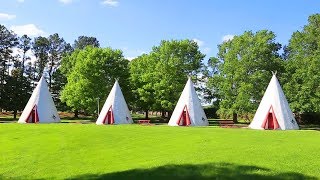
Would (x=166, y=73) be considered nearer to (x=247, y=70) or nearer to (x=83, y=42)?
(x=247, y=70)

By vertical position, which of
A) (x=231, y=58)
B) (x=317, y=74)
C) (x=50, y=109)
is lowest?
(x=50, y=109)

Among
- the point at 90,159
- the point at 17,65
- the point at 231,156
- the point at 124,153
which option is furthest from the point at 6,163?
the point at 17,65

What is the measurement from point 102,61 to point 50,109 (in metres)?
14.3

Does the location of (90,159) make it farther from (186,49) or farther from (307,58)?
(186,49)

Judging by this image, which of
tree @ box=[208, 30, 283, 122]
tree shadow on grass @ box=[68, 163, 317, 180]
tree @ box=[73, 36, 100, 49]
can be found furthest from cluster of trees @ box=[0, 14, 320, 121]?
tree shadow on grass @ box=[68, 163, 317, 180]

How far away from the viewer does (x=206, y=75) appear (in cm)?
5762

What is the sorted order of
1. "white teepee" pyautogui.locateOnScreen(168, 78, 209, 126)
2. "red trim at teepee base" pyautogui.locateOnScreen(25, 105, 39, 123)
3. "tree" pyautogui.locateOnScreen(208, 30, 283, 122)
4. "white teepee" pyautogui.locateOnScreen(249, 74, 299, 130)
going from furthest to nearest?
"tree" pyautogui.locateOnScreen(208, 30, 283, 122)
"red trim at teepee base" pyautogui.locateOnScreen(25, 105, 39, 123)
"white teepee" pyautogui.locateOnScreen(168, 78, 209, 126)
"white teepee" pyautogui.locateOnScreen(249, 74, 299, 130)

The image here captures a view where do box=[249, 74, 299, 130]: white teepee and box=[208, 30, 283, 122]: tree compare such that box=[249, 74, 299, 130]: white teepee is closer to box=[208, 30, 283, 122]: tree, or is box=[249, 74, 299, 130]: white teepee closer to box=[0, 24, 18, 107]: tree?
box=[208, 30, 283, 122]: tree

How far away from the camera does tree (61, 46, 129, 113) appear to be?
54469mm

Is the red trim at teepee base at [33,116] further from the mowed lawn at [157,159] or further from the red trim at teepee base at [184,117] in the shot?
the mowed lawn at [157,159]

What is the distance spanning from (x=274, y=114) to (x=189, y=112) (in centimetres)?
837

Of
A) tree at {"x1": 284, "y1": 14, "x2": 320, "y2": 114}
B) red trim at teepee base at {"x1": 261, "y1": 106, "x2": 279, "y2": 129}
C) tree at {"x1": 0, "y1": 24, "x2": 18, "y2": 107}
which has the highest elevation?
tree at {"x1": 0, "y1": 24, "x2": 18, "y2": 107}

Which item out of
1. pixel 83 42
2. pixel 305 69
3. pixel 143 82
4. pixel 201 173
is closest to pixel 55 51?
pixel 83 42

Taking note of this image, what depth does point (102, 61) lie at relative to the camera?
5691 cm
